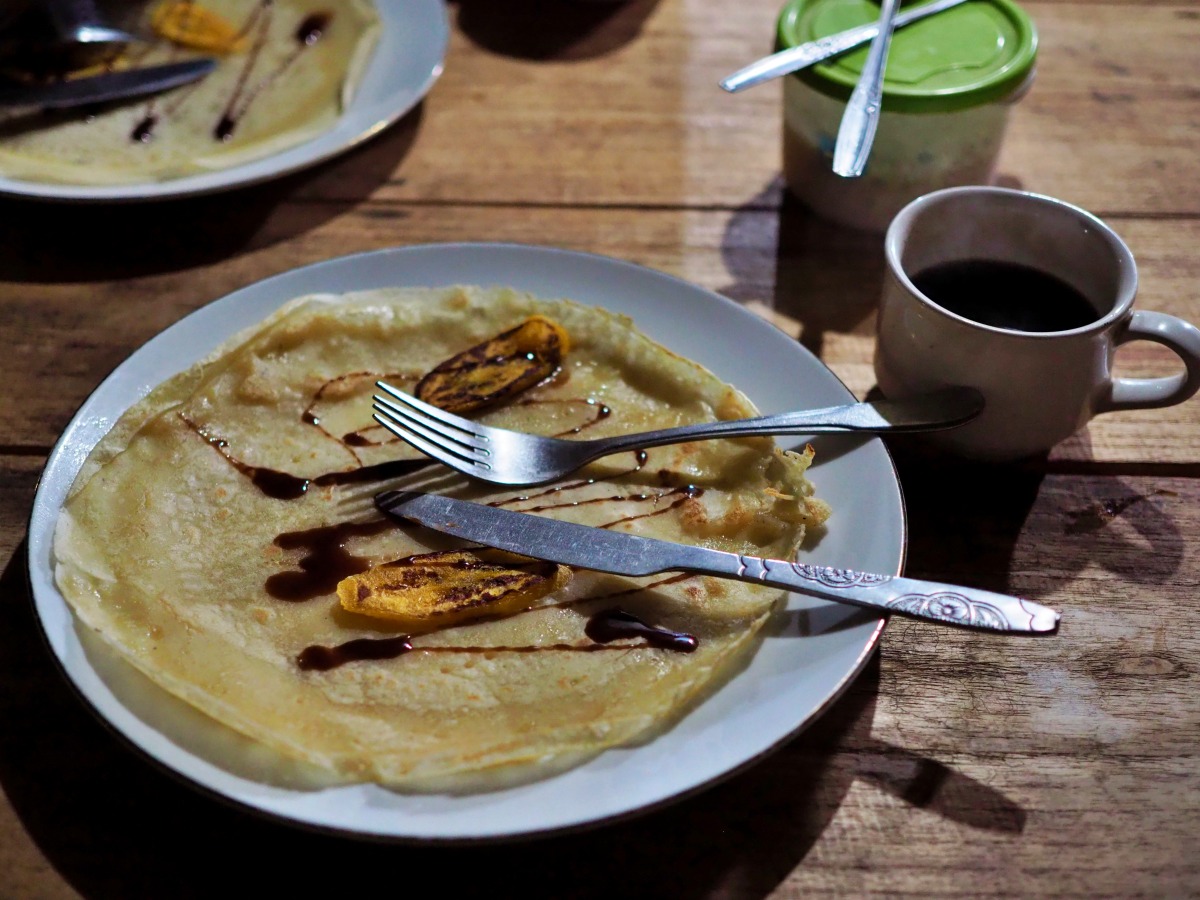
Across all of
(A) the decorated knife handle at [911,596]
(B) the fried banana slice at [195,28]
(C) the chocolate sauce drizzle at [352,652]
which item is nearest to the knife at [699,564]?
(A) the decorated knife handle at [911,596]

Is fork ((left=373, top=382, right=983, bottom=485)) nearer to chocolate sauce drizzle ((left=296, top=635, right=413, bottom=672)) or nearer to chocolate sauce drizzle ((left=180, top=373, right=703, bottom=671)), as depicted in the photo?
chocolate sauce drizzle ((left=180, top=373, right=703, bottom=671))

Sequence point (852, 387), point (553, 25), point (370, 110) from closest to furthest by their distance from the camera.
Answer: point (852, 387) < point (370, 110) < point (553, 25)

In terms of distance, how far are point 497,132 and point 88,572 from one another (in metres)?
1.25

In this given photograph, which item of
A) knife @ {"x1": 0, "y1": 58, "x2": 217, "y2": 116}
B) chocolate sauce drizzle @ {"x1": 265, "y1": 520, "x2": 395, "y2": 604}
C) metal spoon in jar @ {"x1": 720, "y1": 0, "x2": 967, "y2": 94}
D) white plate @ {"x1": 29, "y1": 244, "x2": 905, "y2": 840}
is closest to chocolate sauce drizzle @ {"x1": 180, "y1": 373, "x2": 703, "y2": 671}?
chocolate sauce drizzle @ {"x1": 265, "y1": 520, "x2": 395, "y2": 604}

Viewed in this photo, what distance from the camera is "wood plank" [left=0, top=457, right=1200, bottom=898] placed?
0.98 meters

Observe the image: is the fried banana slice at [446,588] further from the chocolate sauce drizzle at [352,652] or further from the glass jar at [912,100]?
the glass jar at [912,100]

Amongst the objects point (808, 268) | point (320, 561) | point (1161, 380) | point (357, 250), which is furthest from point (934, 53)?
point (320, 561)

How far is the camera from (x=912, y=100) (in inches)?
61.1

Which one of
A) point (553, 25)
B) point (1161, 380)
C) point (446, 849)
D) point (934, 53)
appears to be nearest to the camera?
point (446, 849)

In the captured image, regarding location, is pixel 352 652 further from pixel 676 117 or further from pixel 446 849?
pixel 676 117

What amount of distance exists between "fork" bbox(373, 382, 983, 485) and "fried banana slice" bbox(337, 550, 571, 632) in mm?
140

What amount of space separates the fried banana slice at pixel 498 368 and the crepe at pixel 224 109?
674 mm

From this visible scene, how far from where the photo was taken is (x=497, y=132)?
6.58 ft

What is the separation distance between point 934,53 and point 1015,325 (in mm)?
572
